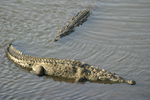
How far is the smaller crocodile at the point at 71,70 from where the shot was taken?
7.11 m

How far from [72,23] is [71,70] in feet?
15.4

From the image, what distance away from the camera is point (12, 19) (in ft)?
38.4

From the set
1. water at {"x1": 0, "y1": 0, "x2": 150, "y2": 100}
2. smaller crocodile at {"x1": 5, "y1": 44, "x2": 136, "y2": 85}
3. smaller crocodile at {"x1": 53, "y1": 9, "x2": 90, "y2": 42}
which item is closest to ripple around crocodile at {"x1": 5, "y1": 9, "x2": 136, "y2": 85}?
smaller crocodile at {"x1": 5, "y1": 44, "x2": 136, "y2": 85}

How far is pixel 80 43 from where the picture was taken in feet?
31.4

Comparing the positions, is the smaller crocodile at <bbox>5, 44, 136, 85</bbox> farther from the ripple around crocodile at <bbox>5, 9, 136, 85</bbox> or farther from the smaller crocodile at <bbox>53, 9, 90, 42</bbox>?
the smaller crocodile at <bbox>53, 9, 90, 42</bbox>

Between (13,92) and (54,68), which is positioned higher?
(54,68)

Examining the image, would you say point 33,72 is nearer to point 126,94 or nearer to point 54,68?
point 54,68

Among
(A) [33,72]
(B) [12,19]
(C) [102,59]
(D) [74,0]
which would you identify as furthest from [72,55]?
(D) [74,0]

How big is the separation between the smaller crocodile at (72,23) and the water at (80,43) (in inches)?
10.0

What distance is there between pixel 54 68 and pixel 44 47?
2.05m

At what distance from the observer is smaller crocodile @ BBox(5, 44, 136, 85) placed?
7.11 metres

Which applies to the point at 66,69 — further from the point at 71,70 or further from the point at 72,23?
the point at 72,23

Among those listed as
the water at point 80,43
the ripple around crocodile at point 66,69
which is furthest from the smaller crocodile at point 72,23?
the ripple around crocodile at point 66,69

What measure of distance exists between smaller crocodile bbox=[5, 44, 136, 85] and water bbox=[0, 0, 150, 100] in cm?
20
